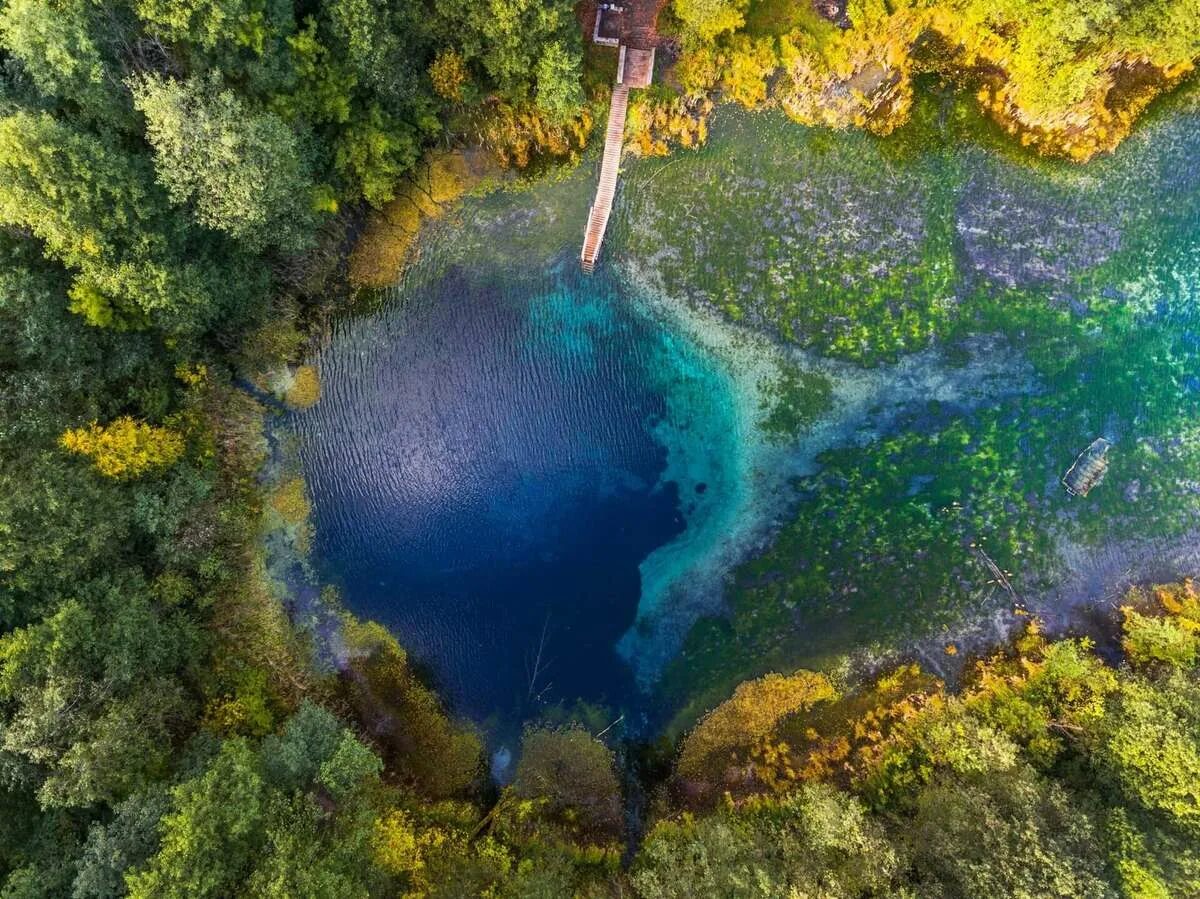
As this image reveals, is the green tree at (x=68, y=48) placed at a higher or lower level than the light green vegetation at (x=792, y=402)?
higher

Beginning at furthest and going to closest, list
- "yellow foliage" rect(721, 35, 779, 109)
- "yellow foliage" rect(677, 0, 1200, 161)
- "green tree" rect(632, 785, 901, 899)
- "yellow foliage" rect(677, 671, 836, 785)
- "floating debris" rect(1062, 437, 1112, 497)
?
"yellow foliage" rect(677, 671, 836, 785), "floating debris" rect(1062, 437, 1112, 497), "yellow foliage" rect(721, 35, 779, 109), "yellow foliage" rect(677, 0, 1200, 161), "green tree" rect(632, 785, 901, 899)

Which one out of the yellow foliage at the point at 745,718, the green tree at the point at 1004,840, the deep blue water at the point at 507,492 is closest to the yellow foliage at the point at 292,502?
the deep blue water at the point at 507,492

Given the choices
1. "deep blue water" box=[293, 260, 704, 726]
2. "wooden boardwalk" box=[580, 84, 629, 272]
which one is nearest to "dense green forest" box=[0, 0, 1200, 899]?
"wooden boardwalk" box=[580, 84, 629, 272]

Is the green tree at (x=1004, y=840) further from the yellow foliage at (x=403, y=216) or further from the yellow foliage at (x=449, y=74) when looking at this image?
the yellow foliage at (x=449, y=74)

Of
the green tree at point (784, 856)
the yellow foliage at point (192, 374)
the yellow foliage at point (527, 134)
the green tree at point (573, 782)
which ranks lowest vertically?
the green tree at point (573, 782)

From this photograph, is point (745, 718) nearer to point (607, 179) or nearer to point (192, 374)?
point (607, 179)

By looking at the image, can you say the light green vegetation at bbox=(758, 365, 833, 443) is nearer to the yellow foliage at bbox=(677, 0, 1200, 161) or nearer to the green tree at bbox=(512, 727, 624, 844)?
the yellow foliage at bbox=(677, 0, 1200, 161)

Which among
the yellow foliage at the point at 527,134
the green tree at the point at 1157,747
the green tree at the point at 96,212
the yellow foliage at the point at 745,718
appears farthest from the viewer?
the yellow foliage at the point at 745,718

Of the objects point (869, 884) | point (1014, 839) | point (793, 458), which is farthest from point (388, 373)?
point (1014, 839)
